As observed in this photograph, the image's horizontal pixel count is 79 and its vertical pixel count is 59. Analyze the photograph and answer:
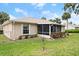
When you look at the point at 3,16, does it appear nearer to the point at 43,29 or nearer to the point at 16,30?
the point at 16,30

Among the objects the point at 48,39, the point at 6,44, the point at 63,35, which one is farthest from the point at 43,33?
the point at 6,44

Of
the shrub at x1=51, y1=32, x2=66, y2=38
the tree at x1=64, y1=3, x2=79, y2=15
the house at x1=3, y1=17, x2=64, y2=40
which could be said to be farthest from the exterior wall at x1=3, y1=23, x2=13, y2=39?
the tree at x1=64, y1=3, x2=79, y2=15

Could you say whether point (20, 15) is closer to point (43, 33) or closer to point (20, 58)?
point (43, 33)

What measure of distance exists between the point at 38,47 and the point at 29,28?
2.57 m

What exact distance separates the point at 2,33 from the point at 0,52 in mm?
→ 1205

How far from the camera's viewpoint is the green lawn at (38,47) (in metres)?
8.31

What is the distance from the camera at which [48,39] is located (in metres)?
9.58

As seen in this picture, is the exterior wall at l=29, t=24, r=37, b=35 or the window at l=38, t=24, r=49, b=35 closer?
the window at l=38, t=24, r=49, b=35

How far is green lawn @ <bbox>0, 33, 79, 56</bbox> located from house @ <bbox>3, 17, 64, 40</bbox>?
41 cm

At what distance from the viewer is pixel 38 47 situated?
352 inches

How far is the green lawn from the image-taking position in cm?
831

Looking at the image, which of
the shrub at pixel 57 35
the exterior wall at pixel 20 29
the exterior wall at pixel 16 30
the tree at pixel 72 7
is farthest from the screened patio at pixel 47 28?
the exterior wall at pixel 16 30

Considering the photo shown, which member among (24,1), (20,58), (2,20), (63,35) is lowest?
(20,58)

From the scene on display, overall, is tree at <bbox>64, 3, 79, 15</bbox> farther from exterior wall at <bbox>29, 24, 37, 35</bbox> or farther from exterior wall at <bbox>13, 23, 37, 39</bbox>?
exterior wall at <bbox>29, 24, 37, 35</bbox>
